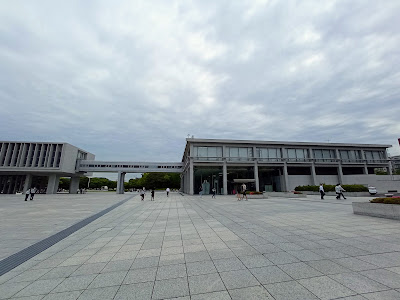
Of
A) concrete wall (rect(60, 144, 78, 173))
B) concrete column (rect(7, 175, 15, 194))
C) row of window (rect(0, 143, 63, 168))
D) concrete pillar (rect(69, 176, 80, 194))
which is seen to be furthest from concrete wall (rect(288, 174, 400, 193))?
concrete column (rect(7, 175, 15, 194))

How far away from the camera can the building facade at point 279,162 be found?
128 ft

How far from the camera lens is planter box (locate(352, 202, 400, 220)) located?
8719mm

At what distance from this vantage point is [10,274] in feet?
14.0

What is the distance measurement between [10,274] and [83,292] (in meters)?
2.49

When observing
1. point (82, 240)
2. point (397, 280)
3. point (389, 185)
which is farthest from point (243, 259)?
point (389, 185)

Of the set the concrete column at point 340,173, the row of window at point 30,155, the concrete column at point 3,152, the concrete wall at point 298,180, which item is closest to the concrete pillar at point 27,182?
the row of window at point 30,155

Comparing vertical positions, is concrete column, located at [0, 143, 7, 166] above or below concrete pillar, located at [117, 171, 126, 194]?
above

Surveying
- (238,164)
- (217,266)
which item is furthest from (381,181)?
(217,266)

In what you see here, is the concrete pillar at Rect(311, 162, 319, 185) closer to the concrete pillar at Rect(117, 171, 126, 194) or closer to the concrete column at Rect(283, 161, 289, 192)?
the concrete column at Rect(283, 161, 289, 192)

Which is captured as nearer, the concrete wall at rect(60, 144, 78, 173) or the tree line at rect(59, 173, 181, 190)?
the concrete wall at rect(60, 144, 78, 173)

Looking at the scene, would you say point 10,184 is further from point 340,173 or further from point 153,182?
point 340,173

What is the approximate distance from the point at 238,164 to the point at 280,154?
37.7ft

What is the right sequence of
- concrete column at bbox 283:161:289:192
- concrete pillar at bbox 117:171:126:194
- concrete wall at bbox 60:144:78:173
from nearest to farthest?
concrete column at bbox 283:161:289:192
concrete wall at bbox 60:144:78:173
concrete pillar at bbox 117:171:126:194

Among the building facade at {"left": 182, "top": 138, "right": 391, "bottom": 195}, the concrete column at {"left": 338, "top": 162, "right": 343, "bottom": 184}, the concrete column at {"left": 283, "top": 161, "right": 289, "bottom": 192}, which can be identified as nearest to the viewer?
the building facade at {"left": 182, "top": 138, "right": 391, "bottom": 195}
